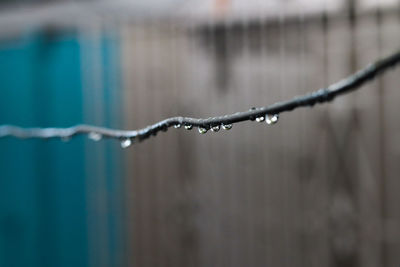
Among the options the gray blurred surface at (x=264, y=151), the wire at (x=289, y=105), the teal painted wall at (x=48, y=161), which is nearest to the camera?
the wire at (x=289, y=105)

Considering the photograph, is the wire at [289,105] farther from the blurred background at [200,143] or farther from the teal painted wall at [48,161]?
the teal painted wall at [48,161]

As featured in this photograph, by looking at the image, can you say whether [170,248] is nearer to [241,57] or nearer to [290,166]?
[290,166]

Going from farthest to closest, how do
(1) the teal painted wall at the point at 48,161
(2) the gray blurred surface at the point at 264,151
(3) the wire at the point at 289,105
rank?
(1) the teal painted wall at the point at 48,161, (2) the gray blurred surface at the point at 264,151, (3) the wire at the point at 289,105

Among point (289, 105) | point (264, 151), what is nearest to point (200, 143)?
point (264, 151)

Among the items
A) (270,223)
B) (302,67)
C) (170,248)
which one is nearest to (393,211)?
(270,223)

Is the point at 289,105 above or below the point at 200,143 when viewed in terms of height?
below

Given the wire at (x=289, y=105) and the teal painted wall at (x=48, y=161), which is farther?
the teal painted wall at (x=48, y=161)

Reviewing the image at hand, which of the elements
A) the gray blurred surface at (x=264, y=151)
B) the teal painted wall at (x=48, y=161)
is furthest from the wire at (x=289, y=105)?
the teal painted wall at (x=48, y=161)

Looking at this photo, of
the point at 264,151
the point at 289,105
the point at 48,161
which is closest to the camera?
the point at 289,105

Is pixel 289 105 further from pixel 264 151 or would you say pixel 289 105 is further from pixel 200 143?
pixel 200 143
